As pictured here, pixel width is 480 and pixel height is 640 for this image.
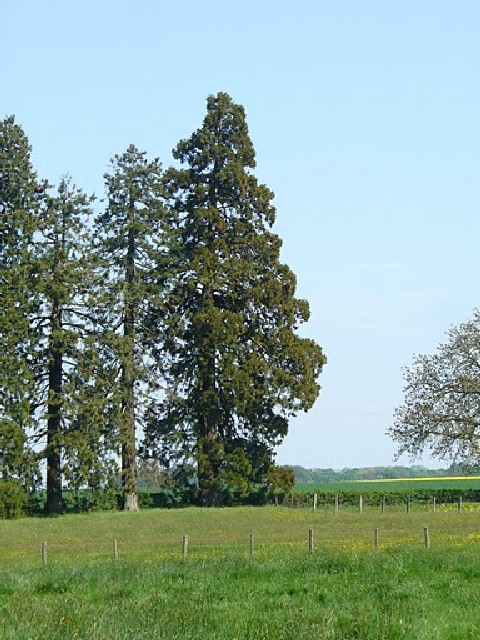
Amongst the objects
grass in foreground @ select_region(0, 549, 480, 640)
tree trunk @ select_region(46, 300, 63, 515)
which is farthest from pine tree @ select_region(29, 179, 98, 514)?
grass in foreground @ select_region(0, 549, 480, 640)

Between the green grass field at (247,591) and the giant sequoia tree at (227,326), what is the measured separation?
23653 mm

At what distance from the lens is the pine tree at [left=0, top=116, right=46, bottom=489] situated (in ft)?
205

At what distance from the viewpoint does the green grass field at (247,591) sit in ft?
56.2

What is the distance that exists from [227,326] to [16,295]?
12317 millimetres

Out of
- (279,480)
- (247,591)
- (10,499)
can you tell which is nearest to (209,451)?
(279,480)

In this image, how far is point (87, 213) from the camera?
220ft

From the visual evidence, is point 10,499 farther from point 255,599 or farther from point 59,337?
point 255,599

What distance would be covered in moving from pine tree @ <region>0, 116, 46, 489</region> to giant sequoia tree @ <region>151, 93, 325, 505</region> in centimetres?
861

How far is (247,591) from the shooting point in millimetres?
22609

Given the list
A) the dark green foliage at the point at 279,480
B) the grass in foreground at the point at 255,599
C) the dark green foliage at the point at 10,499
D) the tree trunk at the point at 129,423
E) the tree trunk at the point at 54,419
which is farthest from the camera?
the dark green foliage at the point at 279,480

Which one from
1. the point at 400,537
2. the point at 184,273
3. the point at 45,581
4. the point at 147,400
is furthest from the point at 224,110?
the point at 45,581

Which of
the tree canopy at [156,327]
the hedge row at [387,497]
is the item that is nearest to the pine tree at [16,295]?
the tree canopy at [156,327]

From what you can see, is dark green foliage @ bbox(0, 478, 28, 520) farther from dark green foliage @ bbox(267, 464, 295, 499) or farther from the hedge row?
the hedge row

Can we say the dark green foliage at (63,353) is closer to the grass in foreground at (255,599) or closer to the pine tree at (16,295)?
the pine tree at (16,295)
